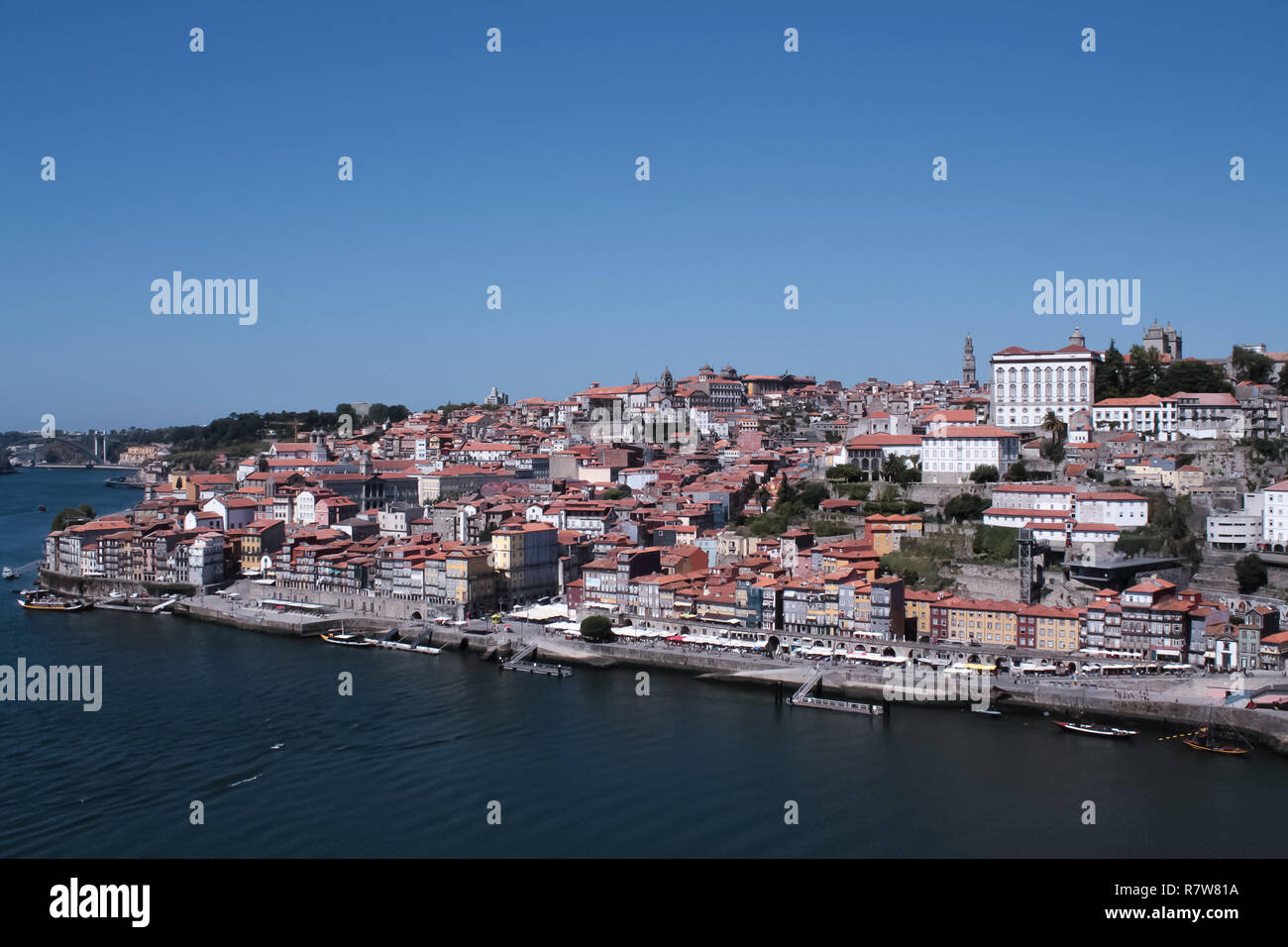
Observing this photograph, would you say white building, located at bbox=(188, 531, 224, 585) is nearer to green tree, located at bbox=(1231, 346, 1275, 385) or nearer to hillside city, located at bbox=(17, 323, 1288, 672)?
hillside city, located at bbox=(17, 323, 1288, 672)

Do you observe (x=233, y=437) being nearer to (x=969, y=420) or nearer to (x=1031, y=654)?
(x=969, y=420)

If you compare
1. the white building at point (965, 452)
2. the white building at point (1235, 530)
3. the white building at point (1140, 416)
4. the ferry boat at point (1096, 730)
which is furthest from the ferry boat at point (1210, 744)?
the white building at point (1140, 416)

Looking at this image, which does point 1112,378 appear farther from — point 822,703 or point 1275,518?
point 822,703

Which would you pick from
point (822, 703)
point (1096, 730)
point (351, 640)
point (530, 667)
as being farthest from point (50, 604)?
point (1096, 730)

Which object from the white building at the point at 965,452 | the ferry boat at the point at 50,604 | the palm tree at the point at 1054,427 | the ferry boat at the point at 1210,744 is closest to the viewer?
the ferry boat at the point at 1210,744
